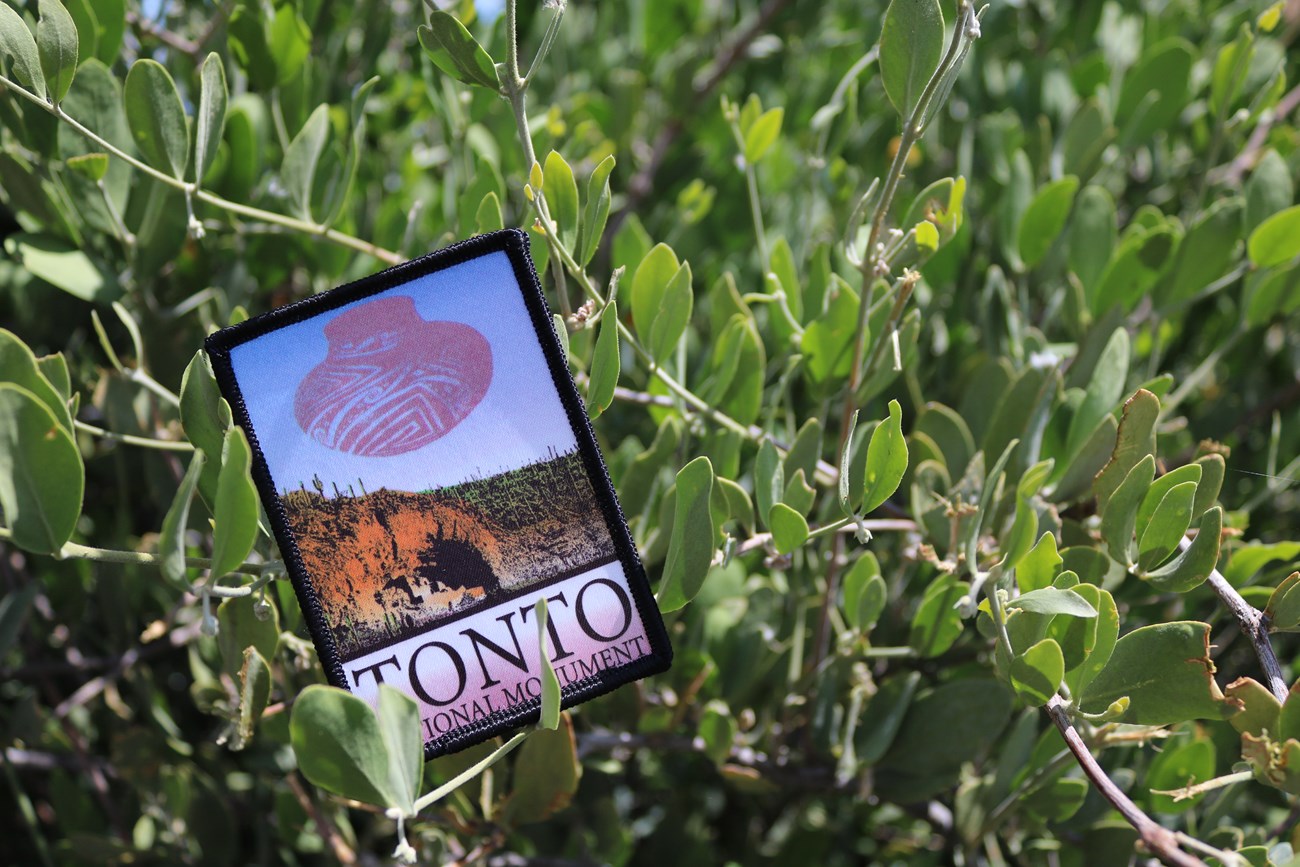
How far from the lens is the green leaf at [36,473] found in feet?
1.60

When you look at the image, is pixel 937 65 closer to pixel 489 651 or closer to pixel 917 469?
pixel 917 469

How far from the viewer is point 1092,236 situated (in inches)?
34.3

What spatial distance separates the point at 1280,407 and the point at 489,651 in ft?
2.86

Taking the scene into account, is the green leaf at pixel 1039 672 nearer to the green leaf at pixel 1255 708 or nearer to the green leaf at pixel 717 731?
the green leaf at pixel 1255 708

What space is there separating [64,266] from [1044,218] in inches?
30.7

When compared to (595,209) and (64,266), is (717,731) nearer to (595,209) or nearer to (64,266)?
(595,209)

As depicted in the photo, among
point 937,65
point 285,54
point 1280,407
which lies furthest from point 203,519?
point 1280,407

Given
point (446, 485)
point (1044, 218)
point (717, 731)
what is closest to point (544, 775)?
point (717, 731)

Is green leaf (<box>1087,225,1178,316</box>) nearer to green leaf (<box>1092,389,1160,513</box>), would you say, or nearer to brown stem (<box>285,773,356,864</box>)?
green leaf (<box>1092,389,1160,513</box>)

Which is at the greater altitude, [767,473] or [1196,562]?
[767,473]

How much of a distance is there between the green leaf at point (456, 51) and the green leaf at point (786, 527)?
30cm

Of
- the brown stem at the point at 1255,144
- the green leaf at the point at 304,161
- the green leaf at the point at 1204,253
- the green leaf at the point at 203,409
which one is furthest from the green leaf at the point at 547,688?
the brown stem at the point at 1255,144

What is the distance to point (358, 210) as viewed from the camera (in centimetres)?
102

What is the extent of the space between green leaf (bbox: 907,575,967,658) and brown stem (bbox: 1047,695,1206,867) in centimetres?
12
